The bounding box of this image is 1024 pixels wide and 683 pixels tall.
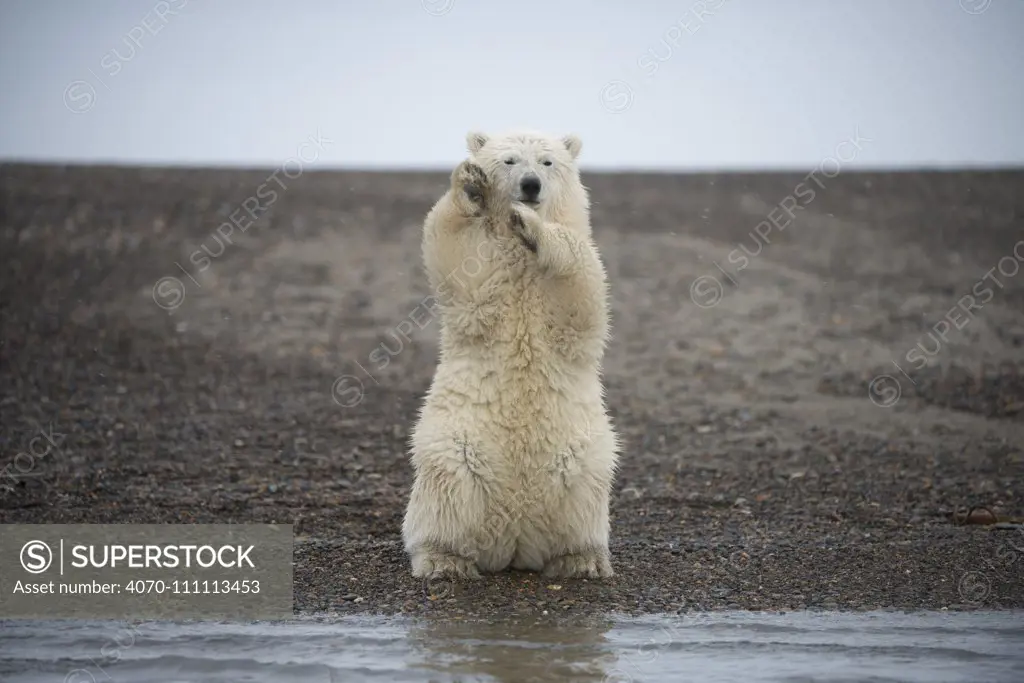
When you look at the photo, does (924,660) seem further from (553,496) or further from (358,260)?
(358,260)

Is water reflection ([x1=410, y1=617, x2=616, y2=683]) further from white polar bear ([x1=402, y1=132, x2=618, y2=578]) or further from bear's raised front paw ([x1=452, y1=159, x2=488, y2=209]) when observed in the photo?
bear's raised front paw ([x1=452, y1=159, x2=488, y2=209])

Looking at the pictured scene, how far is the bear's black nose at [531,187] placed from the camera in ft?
24.2

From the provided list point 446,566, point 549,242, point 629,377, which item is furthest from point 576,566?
point 629,377

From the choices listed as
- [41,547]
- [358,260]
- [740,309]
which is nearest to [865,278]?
[740,309]

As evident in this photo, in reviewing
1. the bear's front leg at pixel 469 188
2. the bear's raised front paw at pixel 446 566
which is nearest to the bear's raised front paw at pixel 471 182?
the bear's front leg at pixel 469 188

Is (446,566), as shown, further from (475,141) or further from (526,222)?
(475,141)

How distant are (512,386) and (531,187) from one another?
112cm

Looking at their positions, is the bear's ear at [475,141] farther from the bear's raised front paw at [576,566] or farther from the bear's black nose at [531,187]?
the bear's raised front paw at [576,566]

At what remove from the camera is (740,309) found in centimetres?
1672

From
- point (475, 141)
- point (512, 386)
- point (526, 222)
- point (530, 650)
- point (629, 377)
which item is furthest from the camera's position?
point (629, 377)

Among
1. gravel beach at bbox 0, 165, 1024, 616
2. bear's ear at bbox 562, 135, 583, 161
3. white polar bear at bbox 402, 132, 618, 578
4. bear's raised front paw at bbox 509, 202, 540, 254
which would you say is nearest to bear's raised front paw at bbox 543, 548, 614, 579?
white polar bear at bbox 402, 132, 618, 578

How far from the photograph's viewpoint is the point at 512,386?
754cm

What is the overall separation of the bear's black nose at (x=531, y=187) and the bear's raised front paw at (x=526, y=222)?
0.08 meters

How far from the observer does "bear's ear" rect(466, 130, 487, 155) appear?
7.85 meters
